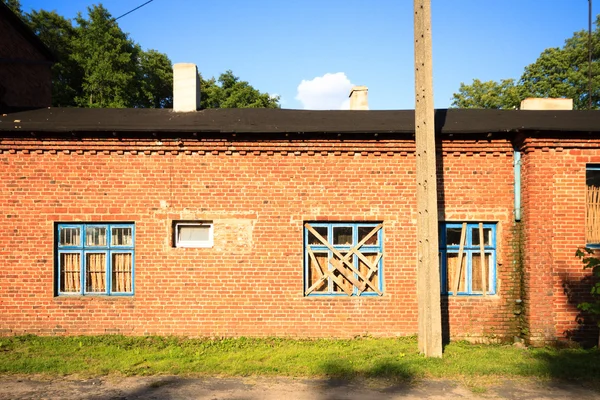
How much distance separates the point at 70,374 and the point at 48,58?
40.1 ft

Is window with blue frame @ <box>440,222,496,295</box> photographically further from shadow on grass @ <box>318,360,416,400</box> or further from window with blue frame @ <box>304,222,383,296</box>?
shadow on grass @ <box>318,360,416,400</box>

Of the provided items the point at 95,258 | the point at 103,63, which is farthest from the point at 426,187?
the point at 103,63

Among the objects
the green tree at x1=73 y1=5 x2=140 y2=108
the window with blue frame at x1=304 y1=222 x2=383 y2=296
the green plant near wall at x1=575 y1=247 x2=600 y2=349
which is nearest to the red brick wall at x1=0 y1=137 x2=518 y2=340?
the window with blue frame at x1=304 y1=222 x2=383 y2=296

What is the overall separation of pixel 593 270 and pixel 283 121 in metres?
6.48

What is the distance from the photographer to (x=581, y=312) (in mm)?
9062

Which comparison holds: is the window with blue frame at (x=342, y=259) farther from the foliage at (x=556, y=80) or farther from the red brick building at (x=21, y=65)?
the foliage at (x=556, y=80)

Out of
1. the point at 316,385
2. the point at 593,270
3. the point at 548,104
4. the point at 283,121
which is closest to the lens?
the point at 316,385

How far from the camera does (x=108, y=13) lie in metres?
34.2

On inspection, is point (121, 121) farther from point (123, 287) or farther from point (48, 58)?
point (48, 58)

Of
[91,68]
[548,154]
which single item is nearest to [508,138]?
[548,154]

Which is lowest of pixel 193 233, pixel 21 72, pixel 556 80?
pixel 193 233

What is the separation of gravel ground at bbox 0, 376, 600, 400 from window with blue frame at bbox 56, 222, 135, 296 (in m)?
2.56

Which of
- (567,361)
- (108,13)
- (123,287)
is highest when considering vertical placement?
(108,13)

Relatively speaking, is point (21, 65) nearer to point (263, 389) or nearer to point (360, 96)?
point (360, 96)
